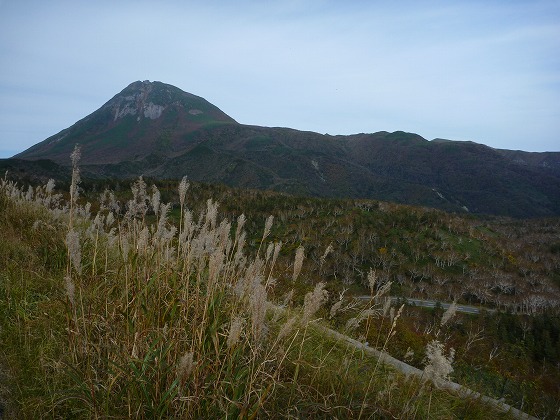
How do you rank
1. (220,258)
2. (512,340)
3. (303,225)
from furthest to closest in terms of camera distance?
1. (303,225)
2. (512,340)
3. (220,258)

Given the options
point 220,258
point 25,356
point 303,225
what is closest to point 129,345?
point 220,258

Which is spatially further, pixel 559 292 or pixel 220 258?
pixel 559 292

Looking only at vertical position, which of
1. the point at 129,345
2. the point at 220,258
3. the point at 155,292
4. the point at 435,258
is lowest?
the point at 435,258

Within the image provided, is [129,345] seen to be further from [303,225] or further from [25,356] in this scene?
[303,225]

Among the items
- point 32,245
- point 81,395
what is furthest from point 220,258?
point 32,245

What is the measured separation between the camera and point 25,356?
338cm

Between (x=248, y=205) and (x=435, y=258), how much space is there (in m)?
38.8

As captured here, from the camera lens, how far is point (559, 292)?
7669 centimetres

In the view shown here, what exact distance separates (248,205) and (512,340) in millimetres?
39897

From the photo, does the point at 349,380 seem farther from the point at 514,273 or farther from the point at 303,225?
the point at 514,273

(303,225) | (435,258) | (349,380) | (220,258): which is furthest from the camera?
→ (435,258)

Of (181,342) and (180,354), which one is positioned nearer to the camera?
(180,354)

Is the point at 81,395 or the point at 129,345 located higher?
the point at 129,345

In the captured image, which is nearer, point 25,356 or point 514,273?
point 25,356
